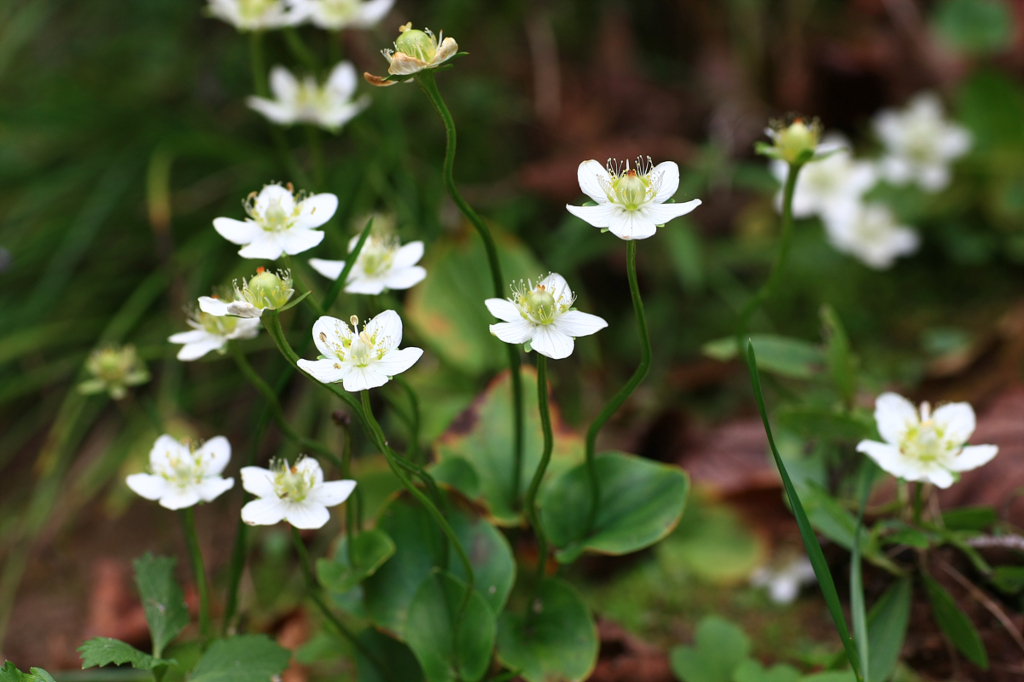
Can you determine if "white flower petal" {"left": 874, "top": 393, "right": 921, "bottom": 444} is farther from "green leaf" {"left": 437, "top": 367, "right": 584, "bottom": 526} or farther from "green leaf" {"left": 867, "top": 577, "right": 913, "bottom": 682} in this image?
"green leaf" {"left": 437, "top": 367, "right": 584, "bottom": 526}

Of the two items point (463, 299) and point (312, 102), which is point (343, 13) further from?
point (463, 299)

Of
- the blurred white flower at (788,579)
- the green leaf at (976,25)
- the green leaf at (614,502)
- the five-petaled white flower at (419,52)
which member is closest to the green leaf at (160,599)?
the green leaf at (614,502)

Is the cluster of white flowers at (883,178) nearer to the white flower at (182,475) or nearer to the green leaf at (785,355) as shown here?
the green leaf at (785,355)

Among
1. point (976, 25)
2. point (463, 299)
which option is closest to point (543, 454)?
point (463, 299)

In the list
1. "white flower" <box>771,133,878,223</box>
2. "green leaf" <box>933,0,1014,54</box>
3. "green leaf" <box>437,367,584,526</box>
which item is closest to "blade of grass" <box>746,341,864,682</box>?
"green leaf" <box>437,367,584,526</box>

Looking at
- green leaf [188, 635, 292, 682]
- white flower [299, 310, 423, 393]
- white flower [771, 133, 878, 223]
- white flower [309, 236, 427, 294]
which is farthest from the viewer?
white flower [771, 133, 878, 223]

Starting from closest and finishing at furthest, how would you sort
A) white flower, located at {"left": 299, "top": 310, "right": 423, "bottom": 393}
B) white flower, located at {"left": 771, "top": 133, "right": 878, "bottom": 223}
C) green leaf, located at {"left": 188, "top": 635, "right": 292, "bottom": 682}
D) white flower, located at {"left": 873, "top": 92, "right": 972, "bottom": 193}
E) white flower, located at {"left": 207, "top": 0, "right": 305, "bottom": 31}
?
white flower, located at {"left": 299, "top": 310, "right": 423, "bottom": 393} < green leaf, located at {"left": 188, "top": 635, "right": 292, "bottom": 682} < white flower, located at {"left": 207, "top": 0, "right": 305, "bottom": 31} < white flower, located at {"left": 771, "top": 133, "right": 878, "bottom": 223} < white flower, located at {"left": 873, "top": 92, "right": 972, "bottom": 193}

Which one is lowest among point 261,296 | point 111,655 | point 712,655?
point 712,655
